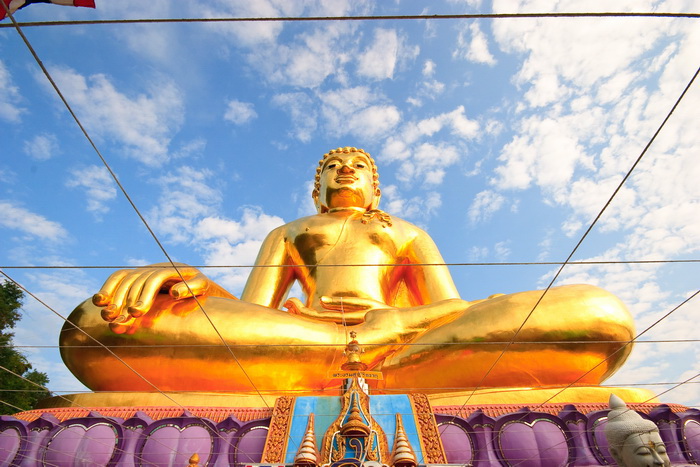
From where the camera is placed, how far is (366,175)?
22.2ft

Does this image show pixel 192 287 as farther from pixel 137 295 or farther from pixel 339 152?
pixel 339 152

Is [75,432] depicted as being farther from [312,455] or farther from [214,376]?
[312,455]

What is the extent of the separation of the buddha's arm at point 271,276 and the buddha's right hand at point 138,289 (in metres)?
1.06

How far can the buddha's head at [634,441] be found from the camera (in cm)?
265

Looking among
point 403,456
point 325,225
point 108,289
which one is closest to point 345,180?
point 325,225

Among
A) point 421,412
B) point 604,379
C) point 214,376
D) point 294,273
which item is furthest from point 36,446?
point 604,379

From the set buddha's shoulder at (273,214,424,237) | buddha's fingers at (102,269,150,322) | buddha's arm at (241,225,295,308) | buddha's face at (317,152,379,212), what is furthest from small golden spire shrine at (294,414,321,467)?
buddha's face at (317,152,379,212)

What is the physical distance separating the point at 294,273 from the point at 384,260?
3.58 ft

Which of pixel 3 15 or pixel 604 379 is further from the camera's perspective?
pixel 604 379

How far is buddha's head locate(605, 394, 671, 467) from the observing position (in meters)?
2.65

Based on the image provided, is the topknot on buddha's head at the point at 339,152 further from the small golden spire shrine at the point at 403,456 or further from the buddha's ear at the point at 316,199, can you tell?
the small golden spire shrine at the point at 403,456

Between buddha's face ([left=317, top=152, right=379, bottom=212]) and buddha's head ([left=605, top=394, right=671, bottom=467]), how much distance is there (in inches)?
167

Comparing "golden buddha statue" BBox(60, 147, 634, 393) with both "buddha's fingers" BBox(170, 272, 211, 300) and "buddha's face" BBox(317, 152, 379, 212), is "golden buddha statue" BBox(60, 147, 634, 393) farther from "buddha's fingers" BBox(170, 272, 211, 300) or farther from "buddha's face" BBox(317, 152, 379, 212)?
"buddha's face" BBox(317, 152, 379, 212)

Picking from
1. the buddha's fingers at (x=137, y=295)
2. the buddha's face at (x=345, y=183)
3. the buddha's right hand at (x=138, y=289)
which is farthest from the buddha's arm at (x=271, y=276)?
the buddha's fingers at (x=137, y=295)
